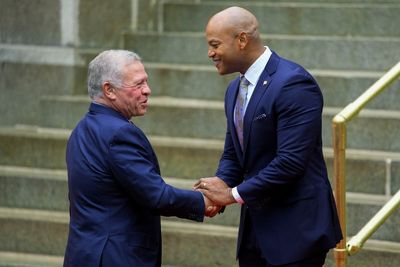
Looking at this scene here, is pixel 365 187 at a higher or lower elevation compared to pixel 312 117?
lower

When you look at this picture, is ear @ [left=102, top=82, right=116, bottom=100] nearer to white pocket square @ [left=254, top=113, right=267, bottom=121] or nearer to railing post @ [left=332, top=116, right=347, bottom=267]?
white pocket square @ [left=254, top=113, right=267, bottom=121]

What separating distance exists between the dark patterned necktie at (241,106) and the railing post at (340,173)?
460 mm

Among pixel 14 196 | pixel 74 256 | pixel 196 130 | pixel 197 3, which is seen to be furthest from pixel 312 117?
pixel 197 3

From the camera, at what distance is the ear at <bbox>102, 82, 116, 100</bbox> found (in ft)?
15.6

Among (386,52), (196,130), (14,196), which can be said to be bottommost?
(14,196)

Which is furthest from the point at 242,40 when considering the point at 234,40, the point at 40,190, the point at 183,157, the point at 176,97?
the point at 176,97

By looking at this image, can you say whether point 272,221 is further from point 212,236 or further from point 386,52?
point 386,52

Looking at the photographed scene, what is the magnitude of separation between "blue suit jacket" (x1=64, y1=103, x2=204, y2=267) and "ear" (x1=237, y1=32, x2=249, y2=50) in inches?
27.2

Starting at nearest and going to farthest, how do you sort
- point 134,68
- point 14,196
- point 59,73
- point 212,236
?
point 134,68
point 212,236
point 14,196
point 59,73

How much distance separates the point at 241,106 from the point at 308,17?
3.32 m

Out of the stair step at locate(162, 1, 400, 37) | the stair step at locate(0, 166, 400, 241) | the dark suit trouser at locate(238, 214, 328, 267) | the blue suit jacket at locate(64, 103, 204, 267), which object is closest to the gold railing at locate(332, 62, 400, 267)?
the dark suit trouser at locate(238, 214, 328, 267)

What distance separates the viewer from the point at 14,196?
7578 millimetres

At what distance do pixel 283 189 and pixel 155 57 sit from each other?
3640 millimetres

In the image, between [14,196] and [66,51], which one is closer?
[14,196]
